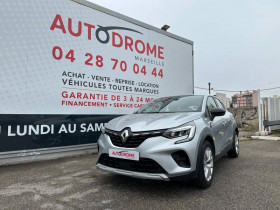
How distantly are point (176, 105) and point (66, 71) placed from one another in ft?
9.56

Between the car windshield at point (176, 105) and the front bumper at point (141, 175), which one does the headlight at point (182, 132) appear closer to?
the front bumper at point (141, 175)

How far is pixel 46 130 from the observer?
4957 millimetres

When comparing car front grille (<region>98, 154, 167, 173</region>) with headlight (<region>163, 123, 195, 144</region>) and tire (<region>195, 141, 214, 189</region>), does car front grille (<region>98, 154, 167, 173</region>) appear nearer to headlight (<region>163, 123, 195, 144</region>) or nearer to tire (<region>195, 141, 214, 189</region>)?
headlight (<region>163, 123, 195, 144</region>)

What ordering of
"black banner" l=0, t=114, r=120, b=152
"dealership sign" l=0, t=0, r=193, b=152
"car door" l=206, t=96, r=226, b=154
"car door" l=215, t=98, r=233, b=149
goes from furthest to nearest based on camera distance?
"dealership sign" l=0, t=0, r=193, b=152, "black banner" l=0, t=114, r=120, b=152, "car door" l=215, t=98, r=233, b=149, "car door" l=206, t=96, r=226, b=154

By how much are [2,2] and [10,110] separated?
2.24 m

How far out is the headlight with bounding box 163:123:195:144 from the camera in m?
2.76

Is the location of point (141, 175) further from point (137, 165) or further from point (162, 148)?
point (162, 148)

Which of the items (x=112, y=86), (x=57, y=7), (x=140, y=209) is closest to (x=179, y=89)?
(x=112, y=86)

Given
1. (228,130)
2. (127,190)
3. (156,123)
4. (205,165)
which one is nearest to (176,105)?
(156,123)

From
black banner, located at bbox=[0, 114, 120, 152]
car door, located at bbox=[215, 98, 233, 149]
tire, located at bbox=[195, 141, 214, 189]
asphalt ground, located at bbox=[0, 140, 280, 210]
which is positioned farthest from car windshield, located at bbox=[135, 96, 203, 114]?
black banner, located at bbox=[0, 114, 120, 152]

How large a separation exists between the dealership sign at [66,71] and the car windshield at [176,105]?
80.8 inches

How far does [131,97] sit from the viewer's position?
6.58 m

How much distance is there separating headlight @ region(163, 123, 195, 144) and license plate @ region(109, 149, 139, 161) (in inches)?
17.6

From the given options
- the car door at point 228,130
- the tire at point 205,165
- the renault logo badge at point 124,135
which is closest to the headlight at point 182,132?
the tire at point 205,165
